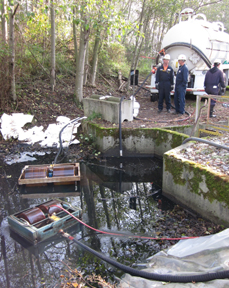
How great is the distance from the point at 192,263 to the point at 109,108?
584 cm

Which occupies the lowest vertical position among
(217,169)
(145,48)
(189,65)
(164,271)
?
(164,271)

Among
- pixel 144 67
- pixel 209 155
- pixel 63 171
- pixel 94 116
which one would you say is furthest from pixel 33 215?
pixel 144 67

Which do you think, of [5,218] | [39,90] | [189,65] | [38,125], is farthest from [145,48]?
[5,218]

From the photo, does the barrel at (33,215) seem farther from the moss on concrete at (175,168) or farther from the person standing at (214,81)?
the person standing at (214,81)

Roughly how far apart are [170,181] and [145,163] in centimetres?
213

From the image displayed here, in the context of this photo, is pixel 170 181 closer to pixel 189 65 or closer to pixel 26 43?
pixel 189 65

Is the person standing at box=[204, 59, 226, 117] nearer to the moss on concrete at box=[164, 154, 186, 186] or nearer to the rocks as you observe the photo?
the rocks

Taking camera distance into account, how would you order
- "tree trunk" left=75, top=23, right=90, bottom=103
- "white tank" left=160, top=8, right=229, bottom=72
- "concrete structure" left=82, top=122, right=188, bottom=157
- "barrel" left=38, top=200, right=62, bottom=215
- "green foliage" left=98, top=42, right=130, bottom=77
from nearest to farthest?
"barrel" left=38, top=200, right=62, bottom=215 < "concrete structure" left=82, top=122, right=188, bottom=157 < "tree trunk" left=75, top=23, right=90, bottom=103 < "white tank" left=160, top=8, right=229, bottom=72 < "green foliage" left=98, top=42, right=130, bottom=77

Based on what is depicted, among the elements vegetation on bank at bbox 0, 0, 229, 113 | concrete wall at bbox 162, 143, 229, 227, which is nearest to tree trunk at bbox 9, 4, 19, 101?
vegetation on bank at bbox 0, 0, 229, 113

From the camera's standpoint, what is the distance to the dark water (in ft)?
11.4

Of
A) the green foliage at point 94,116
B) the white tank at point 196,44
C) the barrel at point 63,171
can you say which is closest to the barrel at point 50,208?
the barrel at point 63,171

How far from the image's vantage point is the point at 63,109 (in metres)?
10.0

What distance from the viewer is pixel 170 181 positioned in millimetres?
5246

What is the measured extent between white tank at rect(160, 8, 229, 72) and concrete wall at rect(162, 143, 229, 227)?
569 cm
